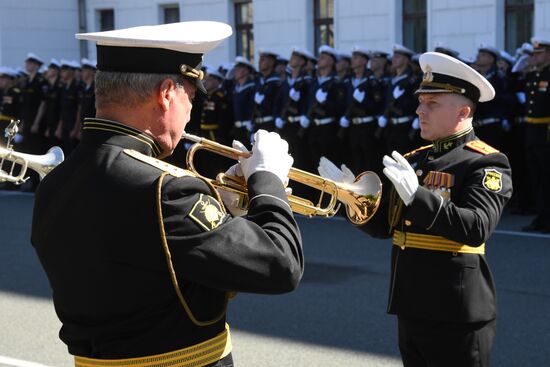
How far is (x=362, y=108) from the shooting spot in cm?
1211

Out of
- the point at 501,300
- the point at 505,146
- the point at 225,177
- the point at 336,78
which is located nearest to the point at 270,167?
the point at 225,177

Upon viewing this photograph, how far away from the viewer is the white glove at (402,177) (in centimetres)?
339

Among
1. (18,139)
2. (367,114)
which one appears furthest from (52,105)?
(367,114)

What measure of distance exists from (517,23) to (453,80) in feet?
43.6

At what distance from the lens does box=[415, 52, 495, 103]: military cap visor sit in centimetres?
376

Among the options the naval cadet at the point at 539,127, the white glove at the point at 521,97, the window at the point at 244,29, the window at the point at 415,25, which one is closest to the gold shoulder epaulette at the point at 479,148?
the naval cadet at the point at 539,127

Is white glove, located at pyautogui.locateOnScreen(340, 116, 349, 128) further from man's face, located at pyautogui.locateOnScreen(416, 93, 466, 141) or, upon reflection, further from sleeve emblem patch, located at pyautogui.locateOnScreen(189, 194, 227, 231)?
sleeve emblem patch, located at pyautogui.locateOnScreen(189, 194, 227, 231)

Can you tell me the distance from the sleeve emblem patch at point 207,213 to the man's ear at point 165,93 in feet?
0.85

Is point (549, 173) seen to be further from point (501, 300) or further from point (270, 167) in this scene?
point (270, 167)

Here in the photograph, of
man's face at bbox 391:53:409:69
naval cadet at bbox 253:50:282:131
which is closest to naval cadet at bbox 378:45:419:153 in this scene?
man's face at bbox 391:53:409:69

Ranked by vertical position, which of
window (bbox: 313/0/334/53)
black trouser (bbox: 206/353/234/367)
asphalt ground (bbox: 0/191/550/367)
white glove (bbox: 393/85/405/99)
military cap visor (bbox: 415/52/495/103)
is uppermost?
window (bbox: 313/0/334/53)

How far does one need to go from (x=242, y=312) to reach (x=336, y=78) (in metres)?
6.66

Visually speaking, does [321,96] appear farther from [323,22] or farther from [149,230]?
[149,230]

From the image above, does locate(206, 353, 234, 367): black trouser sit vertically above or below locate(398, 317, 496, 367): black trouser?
above
